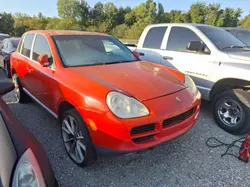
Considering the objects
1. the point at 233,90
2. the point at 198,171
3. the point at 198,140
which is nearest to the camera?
the point at 198,171

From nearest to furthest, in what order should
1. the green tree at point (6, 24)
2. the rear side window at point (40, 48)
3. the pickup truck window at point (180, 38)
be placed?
the rear side window at point (40, 48) < the pickup truck window at point (180, 38) < the green tree at point (6, 24)

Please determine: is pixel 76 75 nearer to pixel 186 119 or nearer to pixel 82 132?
pixel 82 132

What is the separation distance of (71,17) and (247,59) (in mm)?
60775

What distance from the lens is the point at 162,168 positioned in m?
2.52

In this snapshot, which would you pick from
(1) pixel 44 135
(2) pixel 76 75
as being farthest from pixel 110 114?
(1) pixel 44 135

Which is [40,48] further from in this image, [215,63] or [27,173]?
[215,63]

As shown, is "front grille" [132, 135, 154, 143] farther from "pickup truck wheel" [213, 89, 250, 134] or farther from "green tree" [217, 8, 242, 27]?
"green tree" [217, 8, 242, 27]

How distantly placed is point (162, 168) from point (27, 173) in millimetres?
1646

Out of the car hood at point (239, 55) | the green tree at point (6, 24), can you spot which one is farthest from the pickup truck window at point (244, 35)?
the green tree at point (6, 24)

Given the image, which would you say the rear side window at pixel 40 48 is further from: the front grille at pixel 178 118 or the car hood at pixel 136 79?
the front grille at pixel 178 118

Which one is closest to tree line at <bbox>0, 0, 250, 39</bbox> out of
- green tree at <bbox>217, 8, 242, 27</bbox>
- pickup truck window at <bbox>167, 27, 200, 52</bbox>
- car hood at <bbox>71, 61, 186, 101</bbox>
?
green tree at <bbox>217, 8, 242, 27</bbox>

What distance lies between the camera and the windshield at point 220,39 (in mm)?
3773

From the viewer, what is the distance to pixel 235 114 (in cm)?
333

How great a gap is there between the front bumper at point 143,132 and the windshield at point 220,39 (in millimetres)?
1899
